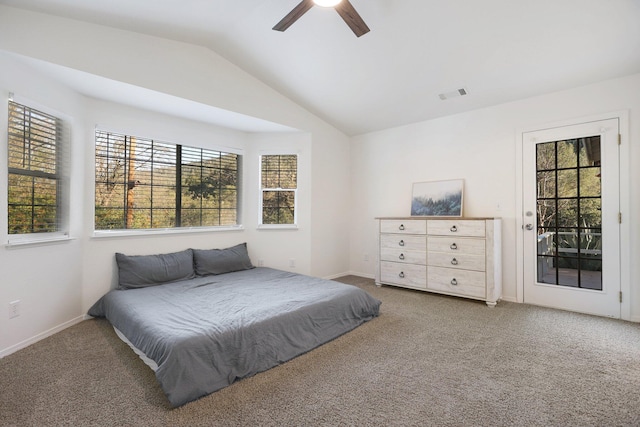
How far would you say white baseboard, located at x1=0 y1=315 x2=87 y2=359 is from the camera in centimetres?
228

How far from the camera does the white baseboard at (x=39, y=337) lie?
228 cm

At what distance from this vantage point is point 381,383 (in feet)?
6.30

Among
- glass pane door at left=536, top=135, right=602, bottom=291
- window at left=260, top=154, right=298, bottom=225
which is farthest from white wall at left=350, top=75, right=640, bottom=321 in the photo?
window at left=260, top=154, right=298, bottom=225

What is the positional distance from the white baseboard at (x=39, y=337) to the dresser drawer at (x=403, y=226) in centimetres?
363

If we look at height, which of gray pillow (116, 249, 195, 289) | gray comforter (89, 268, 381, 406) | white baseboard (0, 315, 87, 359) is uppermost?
gray pillow (116, 249, 195, 289)

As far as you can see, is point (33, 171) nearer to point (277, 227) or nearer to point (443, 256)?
point (277, 227)

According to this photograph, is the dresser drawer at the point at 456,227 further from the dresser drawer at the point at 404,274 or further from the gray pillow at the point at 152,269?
the gray pillow at the point at 152,269

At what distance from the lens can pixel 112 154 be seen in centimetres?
338

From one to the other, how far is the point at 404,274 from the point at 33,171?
408cm

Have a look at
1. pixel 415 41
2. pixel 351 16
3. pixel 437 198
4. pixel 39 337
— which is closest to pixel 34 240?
pixel 39 337

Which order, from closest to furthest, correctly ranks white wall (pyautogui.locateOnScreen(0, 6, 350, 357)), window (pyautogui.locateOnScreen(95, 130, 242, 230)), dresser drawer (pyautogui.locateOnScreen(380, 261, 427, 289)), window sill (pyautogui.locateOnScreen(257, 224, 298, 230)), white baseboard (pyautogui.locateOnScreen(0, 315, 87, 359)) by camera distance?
white baseboard (pyautogui.locateOnScreen(0, 315, 87, 359)) < white wall (pyautogui.locateOnScreen(0, 6, 350, 357)) < window (pyautogui.locateOnScreen(95, 130, 242, 230)) < dresser drawer (pyautogui.locateOnScreen(380, 261, 427, 289)) < window sill (pyautogui.locateOnScreen(257, 224, 298, 230))

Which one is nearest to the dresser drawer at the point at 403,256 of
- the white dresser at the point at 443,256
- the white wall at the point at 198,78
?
the white dresser at the point at 443,256

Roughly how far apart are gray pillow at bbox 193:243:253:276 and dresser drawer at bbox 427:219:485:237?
2461mm

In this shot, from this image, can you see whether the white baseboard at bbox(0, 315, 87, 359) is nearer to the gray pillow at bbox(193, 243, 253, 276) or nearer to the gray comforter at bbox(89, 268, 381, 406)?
the gray comforter at bbox(89, 268, 381, 406)
